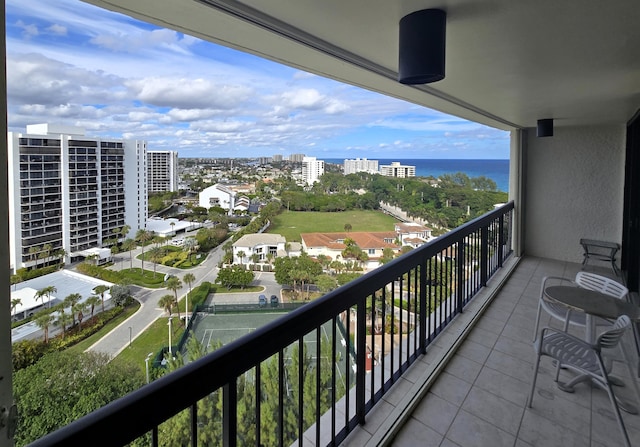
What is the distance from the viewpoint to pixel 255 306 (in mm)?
8969

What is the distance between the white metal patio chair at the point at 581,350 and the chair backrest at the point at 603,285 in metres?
0.77

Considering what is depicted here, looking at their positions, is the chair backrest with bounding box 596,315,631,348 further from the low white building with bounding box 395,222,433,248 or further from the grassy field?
the grassy field

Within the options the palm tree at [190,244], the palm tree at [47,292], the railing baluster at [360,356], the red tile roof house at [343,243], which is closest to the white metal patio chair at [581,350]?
the railing baluster at [360,356]

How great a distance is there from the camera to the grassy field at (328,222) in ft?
35.5

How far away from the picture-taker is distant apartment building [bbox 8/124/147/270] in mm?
2486

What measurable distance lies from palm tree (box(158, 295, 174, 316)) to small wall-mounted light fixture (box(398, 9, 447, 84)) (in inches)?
244

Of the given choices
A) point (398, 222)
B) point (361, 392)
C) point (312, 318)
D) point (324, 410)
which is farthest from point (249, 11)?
point (398, 222)

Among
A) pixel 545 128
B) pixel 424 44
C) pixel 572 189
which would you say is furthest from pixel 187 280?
pixel 572 189

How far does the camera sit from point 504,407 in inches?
81.2

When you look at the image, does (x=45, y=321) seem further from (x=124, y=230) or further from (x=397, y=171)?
(x=397, y=171)

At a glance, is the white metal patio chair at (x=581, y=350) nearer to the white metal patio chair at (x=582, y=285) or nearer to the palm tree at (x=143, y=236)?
the white metal patio chair at (x=582, y=285)

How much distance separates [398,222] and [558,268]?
6.06 metres

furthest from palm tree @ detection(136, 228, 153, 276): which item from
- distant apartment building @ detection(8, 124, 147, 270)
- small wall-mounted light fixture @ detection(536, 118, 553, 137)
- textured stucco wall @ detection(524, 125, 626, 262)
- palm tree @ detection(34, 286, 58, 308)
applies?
textured stucco wall @ detection(524, 125, 626, 262)

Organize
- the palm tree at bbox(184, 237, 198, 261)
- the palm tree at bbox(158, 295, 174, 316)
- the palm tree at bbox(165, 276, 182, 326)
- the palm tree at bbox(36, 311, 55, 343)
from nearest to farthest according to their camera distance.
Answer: the palm tree at bbox(36, 311, 55, 343)
the palm tree at bbox(158, 295, 174, 316)
the palm tree at bbox(165, 276, 182, 326)
the palm tree at bbox(184, 237, 198, 261)
